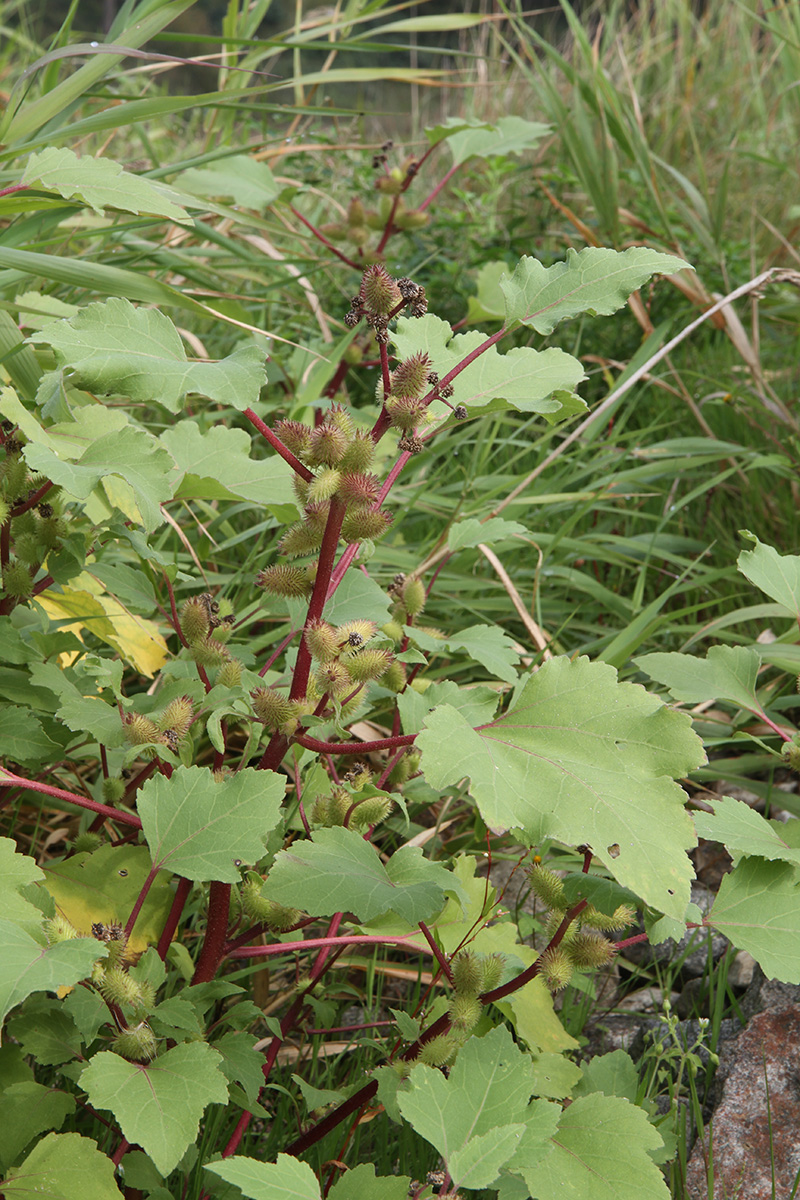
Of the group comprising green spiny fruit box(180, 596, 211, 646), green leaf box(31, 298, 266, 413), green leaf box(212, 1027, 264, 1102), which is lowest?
green leaf box(212, 1027, 264, 1102)

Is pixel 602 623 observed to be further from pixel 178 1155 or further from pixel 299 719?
pixel 178 1155

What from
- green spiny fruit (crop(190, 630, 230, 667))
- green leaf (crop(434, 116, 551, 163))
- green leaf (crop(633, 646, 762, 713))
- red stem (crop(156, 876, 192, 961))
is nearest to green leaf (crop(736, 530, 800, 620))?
green leaf (crop(633, 646, 762, 713))

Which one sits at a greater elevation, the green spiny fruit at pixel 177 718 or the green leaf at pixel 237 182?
the green leaf at pixel 237 182

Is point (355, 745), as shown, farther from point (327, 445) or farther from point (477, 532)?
point (477, 532)

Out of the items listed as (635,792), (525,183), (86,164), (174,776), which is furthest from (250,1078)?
(525,183)

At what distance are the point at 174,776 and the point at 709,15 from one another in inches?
221

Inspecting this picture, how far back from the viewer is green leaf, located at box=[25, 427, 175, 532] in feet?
2.82

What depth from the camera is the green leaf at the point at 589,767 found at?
0.80 meters

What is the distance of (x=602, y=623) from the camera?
2.12 metres

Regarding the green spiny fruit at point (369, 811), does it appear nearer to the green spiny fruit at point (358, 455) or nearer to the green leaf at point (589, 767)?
the green leaf at point (589, 767)

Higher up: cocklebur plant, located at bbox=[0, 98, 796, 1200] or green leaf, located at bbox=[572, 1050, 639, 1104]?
cocklebur plant, located at bbox=[0, 98, 796, 1200]

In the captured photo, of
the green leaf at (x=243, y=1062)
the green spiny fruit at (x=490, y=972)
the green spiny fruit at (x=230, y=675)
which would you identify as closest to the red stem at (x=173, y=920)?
the green leaf at (x=243, y=1062)

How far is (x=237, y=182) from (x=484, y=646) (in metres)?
1.46

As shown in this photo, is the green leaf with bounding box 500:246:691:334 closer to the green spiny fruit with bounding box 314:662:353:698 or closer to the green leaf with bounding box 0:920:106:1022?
the green spiny fruit with bounding box 314:662:353:698
